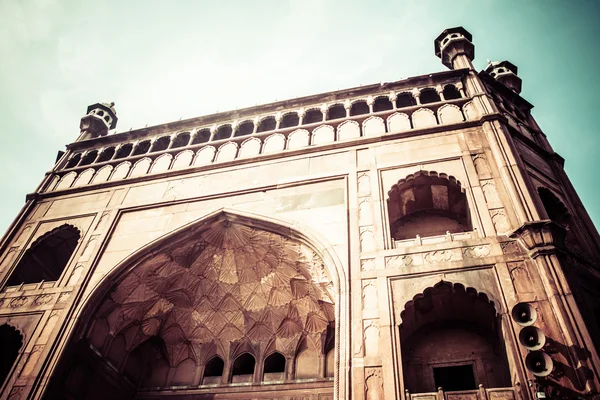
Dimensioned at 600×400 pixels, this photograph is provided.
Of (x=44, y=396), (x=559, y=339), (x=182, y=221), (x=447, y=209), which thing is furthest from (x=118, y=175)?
(x=559, y=339)

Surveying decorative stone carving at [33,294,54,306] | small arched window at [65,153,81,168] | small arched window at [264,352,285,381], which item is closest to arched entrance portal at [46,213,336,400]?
small arched window at [264,352,285,381]

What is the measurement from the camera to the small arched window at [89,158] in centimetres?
1565

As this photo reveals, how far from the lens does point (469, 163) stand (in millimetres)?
10219

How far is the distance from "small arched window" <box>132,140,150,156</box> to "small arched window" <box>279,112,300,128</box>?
192 inches

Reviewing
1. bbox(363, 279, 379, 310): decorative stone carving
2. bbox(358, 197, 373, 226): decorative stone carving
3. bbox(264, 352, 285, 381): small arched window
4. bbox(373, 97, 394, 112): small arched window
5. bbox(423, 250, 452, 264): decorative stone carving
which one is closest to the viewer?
bbox(363, 279, 379, 310): decorative stone carving

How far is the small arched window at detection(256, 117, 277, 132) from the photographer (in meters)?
14.3

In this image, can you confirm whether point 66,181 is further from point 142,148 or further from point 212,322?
point 212,322

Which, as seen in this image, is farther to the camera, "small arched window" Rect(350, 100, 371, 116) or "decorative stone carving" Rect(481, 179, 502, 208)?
"small arched window" Rect(350, 100, 371, 116)

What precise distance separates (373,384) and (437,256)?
2789 millimetres

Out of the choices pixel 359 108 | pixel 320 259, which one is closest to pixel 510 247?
pixel 320 259

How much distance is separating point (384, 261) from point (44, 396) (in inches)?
293

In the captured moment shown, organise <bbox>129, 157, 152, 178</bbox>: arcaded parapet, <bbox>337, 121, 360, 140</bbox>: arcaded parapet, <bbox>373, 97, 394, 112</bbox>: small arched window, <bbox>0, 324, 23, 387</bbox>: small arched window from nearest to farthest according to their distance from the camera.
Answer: <bbox>0, 324, 23, 387</bbox>: small arched window, <bbox>337, 121, 360, 140</bbox>: arcaded parapet, <bbox>373, 97, 394, 112</bbox>: small arched window, <bbox>129, 157, 152, 178</bbox>: arcaded parapet

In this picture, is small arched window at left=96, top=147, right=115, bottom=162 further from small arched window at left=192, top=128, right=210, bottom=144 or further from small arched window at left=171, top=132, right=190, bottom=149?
small arched window at left=192, top=128, right=210, bottom=144

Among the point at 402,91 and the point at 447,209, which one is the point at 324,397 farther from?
the point at 402,91
